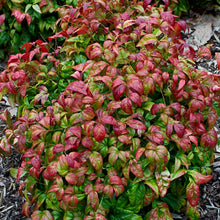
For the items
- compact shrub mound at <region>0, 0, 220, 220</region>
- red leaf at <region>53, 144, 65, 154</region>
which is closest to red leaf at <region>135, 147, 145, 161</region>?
compact shrub mound at <region>0, 0, 220, 220</region>

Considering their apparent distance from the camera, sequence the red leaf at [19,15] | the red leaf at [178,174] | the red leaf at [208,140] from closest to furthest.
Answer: the red leaf at [178,174] → the red leaf at [208,140] → the red leaf at [19,15]

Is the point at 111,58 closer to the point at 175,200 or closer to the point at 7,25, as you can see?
the point at 175,200

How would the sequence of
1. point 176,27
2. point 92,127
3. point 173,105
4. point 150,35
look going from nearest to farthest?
point 92,127 → point 173,105 → point 150,35 → point 176,27

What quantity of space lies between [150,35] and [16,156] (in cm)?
152

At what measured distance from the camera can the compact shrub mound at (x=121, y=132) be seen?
1.84m

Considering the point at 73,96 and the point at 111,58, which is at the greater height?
the point at 111,58

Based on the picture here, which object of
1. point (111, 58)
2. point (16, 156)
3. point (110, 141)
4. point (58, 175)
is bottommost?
point (16, 156)

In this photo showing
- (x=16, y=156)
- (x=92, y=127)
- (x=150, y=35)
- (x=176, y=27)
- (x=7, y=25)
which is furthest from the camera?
(x=7, y=25)

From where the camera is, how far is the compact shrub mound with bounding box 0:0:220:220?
6.02ft

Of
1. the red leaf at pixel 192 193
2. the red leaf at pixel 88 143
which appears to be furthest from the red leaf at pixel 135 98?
the red leaf at pixel 192 193

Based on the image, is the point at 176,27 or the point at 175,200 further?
the point at 176,27

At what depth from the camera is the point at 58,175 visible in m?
1.86

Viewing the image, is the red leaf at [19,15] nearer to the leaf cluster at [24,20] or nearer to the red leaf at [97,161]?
the leaf cluster at [24,20]

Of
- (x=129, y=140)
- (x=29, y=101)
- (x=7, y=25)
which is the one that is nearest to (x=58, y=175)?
(x=129, y=140)
